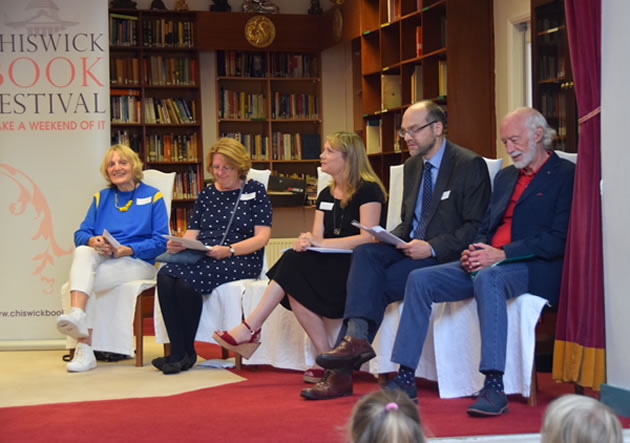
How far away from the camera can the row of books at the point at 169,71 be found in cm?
883

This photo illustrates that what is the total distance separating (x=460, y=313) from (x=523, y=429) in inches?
29.2

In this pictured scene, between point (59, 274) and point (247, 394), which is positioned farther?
point (59, 274)

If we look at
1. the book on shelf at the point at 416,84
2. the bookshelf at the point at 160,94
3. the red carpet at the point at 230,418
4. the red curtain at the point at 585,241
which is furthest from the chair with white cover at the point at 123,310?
the bookshelf at the point at 160,94

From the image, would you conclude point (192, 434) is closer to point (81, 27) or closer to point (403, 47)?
point (81, 27)

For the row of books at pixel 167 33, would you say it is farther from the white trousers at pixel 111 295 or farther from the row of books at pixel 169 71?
the white trousers at pixel 111 295

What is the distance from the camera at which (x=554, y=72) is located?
4980 millimetres

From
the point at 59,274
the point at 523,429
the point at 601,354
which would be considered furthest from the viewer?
the point at 59,274

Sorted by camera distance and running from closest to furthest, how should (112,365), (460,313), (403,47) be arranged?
(460,313), (112,365), (403,47)

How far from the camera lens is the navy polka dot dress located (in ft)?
14.9

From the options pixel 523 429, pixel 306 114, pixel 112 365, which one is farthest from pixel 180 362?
pixel 306 114

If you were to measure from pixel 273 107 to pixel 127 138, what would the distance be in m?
1.53

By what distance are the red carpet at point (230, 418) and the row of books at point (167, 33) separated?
5519 mm

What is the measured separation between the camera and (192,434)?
300 cm

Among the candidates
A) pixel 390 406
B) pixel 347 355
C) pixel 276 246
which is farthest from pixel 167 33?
pixel 390 406
